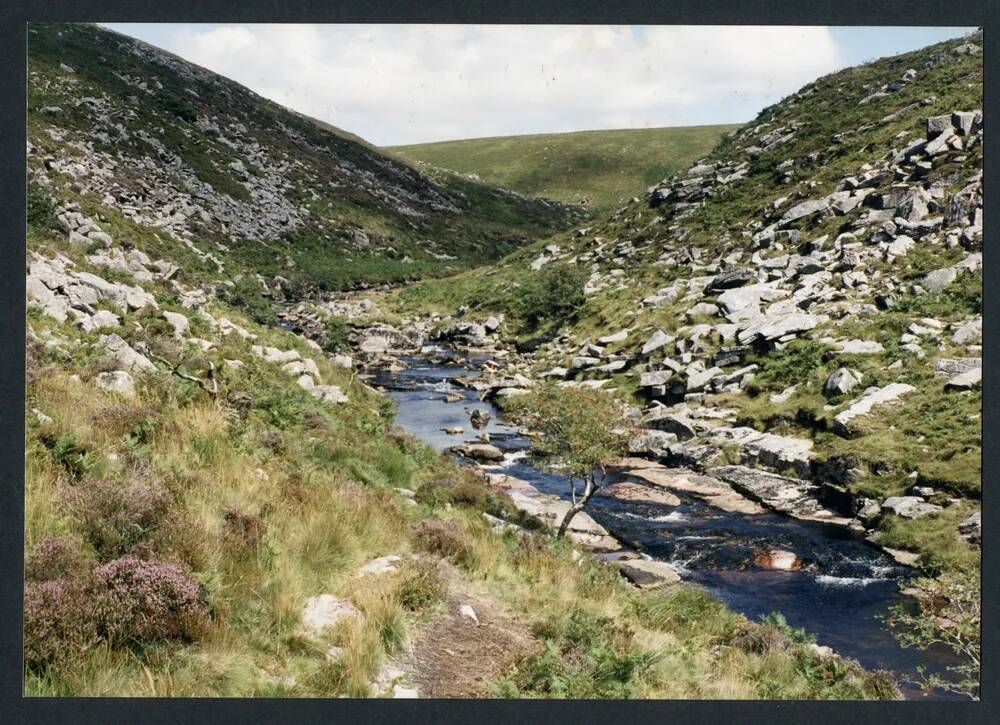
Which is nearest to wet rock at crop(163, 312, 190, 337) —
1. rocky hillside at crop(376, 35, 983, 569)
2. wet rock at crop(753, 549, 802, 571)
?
wet rock at crop(753, 549, 802, 571)

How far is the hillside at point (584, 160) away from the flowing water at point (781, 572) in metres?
95.0

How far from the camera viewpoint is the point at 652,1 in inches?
294

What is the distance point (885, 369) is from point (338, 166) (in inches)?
2821

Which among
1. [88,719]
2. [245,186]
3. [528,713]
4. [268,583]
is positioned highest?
[245,186]

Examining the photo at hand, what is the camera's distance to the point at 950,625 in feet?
32.4

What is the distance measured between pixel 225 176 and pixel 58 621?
60.8m

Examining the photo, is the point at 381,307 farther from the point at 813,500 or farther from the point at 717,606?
the point at 717,606

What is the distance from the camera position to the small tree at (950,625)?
28.1 ft

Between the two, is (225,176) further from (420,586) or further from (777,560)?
(420,586)

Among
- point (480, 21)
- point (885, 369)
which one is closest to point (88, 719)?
point (480, 21)

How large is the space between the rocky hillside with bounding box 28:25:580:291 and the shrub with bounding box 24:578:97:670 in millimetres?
23559

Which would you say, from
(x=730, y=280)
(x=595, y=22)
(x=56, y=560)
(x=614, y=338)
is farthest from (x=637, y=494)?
(x=730, y=280)

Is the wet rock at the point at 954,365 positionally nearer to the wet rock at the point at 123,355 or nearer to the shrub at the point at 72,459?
the wet rock at the point at 123,355

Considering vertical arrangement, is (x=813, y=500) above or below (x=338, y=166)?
below
